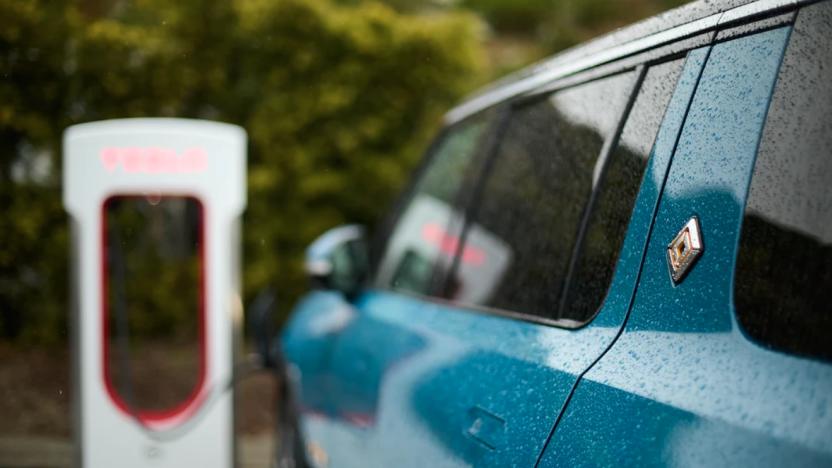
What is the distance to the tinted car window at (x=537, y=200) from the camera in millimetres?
1895

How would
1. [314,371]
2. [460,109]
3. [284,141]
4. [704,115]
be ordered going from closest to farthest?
[704,115], [460,109], [314,371], [284,141]

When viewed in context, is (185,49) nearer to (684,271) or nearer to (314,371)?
(314,371)

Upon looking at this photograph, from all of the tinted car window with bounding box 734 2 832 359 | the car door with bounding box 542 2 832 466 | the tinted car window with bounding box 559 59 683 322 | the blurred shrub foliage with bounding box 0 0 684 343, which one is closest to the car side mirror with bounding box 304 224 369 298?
the tinted car window with bounding box 559 59 683 322

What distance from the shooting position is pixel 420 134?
9.27 metres

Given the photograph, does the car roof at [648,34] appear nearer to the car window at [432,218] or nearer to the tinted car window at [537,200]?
the tinted car window at [537,200]

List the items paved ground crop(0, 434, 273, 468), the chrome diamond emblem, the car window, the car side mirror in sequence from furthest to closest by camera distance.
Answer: paved ground crop(0, 434, 273, 468), the car side mirror, the car window, the chrome diamond emblem

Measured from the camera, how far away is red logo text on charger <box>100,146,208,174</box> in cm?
417

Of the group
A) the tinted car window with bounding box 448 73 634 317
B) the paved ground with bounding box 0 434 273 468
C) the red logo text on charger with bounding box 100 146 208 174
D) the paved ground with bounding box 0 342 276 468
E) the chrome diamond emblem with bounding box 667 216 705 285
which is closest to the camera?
the chrome diamond emblem with bounding box 667 216 705 285

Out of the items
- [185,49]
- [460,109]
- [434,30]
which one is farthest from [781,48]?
[434,30]

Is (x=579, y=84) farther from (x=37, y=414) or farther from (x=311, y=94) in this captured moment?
(x=311, y=94)

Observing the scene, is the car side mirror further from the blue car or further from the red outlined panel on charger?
the red outlined panel on charger

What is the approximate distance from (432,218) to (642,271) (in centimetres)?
163

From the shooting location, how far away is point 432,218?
311cm

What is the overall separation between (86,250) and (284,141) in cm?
478
